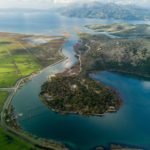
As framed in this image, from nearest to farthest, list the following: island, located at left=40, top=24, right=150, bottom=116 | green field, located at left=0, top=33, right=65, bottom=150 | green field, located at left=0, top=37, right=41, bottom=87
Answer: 1. green field, located at left=0, top=33, right=65, bottom=150
2. island, located at left=40, top=24, right=150, bottom=116
3. green field, located at left=0, top=37, right=41, bottom=87

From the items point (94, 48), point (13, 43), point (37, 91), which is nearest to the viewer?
point (37, 91)

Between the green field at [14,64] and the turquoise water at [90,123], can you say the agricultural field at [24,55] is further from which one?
the turquoise water at [90,123]

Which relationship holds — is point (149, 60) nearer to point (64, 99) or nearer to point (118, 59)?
point (118, 59)

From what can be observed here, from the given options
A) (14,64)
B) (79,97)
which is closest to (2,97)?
(79,97)

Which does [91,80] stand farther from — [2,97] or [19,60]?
[19,60]

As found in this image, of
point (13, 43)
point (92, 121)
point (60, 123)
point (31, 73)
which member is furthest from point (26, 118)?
point (13, 43)

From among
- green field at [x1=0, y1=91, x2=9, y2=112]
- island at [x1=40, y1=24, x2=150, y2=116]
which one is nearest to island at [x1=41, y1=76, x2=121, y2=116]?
island at [x1=40, y1=24, x2=150, y2=116]

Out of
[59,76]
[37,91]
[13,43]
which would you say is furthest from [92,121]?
[13,43]

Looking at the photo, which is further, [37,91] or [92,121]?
[37,91]

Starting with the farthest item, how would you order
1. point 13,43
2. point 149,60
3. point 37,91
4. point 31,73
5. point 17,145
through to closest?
point 13,43, point 149,60, point 31,73, point 37,91, point 17,145

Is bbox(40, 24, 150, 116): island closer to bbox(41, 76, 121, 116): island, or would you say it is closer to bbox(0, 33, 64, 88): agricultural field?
bbox(41, 76, 121, 116): island
